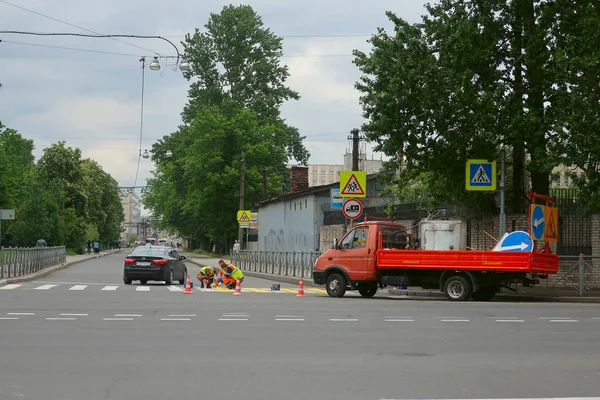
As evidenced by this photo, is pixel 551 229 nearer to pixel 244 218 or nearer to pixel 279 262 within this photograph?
pixel 279 262

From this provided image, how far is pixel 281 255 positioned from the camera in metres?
42.7

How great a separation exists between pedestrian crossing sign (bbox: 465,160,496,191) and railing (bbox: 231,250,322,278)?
398 inches

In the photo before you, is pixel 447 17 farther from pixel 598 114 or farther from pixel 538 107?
pixel 598 114

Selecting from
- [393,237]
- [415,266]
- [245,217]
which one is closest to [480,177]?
[393,237]

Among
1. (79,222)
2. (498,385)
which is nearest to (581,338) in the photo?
(498,385)

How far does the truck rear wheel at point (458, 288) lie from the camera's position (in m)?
25.2

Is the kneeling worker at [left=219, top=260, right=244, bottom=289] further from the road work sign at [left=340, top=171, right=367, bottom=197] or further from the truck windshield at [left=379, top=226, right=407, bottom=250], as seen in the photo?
the truck windshield at [left=379, top=226, right=407, bottom=250]

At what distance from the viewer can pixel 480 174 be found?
2838 centimetres

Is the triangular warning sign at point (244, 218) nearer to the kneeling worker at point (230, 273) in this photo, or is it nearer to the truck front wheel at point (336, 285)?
the kneeling worker at point (230, 273)

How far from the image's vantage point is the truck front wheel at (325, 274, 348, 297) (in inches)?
1063

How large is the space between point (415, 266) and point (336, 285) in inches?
106

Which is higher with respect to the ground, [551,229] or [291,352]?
[551,229]

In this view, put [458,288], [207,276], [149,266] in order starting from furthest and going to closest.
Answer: [149,266], [207,276], [458,288]

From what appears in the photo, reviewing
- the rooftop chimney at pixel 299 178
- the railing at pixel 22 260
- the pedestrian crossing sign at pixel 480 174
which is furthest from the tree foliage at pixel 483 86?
the rooftop chimney at pixel 299 178
